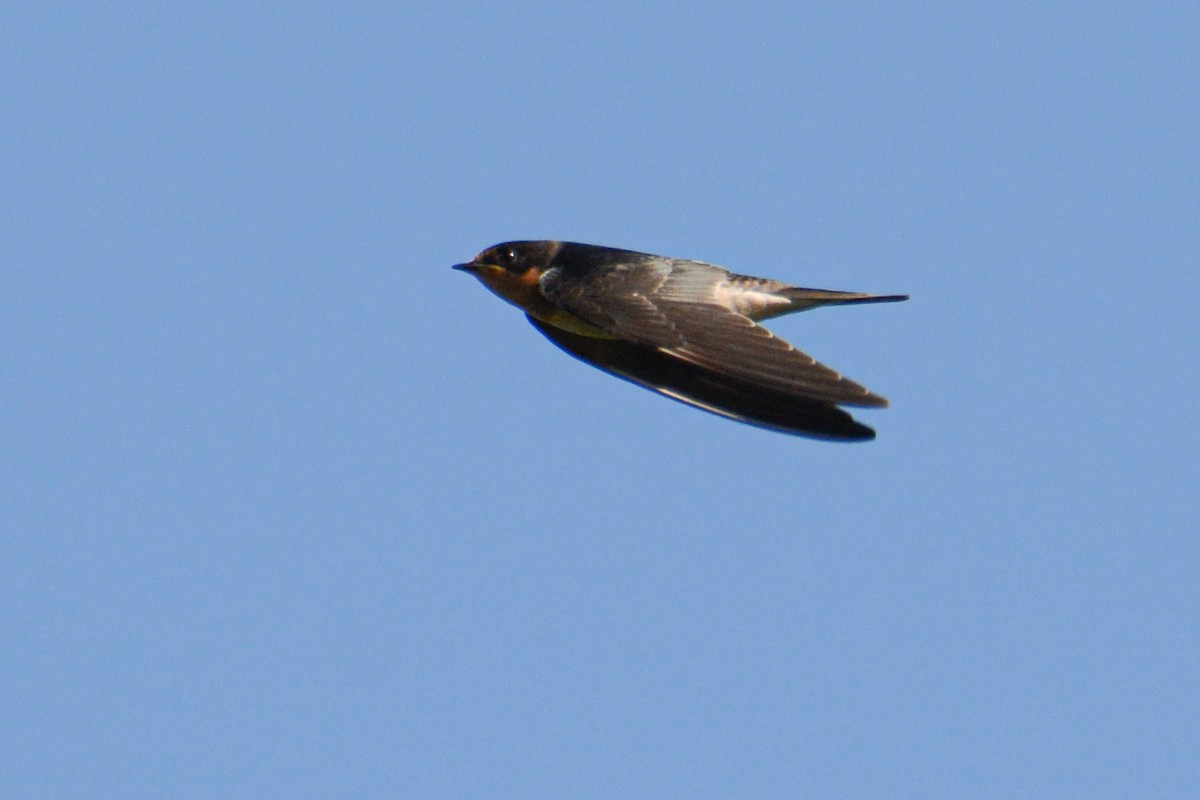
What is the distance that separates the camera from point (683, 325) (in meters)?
8.23

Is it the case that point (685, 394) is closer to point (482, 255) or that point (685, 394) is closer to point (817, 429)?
point (817, 429)

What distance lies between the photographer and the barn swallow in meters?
7.47

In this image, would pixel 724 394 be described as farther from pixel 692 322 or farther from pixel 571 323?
pixel 571 323

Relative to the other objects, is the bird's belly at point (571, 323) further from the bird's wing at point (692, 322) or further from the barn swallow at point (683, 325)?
the bird's wing at point (692, 322)

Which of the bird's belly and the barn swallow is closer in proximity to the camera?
the barn swallow

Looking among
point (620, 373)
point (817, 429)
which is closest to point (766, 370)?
point (817, 429)

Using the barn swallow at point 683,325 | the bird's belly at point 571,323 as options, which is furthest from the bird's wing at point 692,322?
the bird's belly at point 571,323

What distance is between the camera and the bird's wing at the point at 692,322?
24.2ft

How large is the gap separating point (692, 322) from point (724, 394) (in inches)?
24.3

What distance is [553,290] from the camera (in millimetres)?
8891

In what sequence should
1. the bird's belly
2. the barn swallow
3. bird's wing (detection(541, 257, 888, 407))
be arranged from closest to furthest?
1. bird's wing (detection(541, 257, 888, 407))
2. the barn swallow
3. the bird's belly

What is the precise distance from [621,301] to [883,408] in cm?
204

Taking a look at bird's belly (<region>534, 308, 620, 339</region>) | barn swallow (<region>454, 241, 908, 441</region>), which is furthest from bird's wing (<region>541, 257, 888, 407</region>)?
bird's belly (<region>534, 308, 620, 339</region>)

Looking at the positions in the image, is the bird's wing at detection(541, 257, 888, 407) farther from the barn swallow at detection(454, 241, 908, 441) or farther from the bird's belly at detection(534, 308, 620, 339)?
the bird's belly at detection(534, 308, 620, 339)
